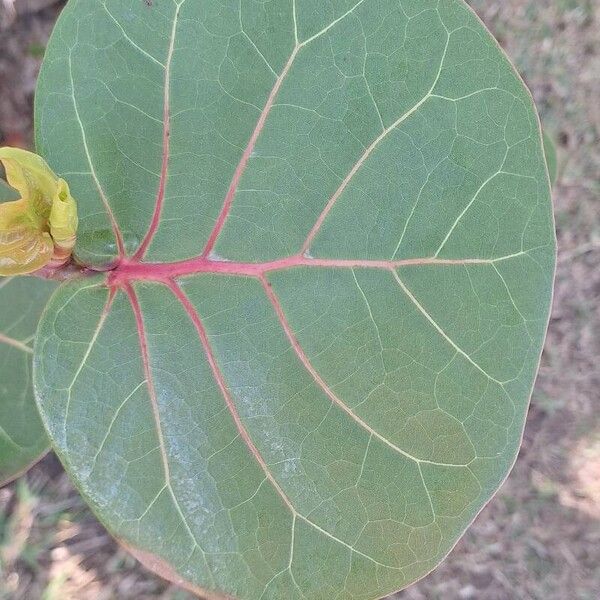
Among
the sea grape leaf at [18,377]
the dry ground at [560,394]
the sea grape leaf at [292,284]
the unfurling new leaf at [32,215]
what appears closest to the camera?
the unfurling new leaf at [32,215]

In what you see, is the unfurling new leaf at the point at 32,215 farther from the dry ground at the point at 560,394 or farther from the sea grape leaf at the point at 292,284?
the dry ground at the point at 560,394

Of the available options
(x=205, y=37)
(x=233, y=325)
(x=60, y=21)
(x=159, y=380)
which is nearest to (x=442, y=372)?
(x=233, y=325)

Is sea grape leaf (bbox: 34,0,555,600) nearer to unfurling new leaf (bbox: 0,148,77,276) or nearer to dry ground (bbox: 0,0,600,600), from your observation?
unfurling new leaf (bbox: 0,148,77,276)

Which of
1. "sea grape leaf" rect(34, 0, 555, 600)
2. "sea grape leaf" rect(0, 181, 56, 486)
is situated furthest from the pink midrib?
"sea grape leaf" rect(0, 181, 56, 486)

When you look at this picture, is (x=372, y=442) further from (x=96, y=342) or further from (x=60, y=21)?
(x=60, y=21)

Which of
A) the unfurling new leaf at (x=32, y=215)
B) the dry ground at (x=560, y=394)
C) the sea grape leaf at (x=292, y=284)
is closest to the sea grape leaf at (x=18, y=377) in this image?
the sea grape leaf at (x=292, y=284)
